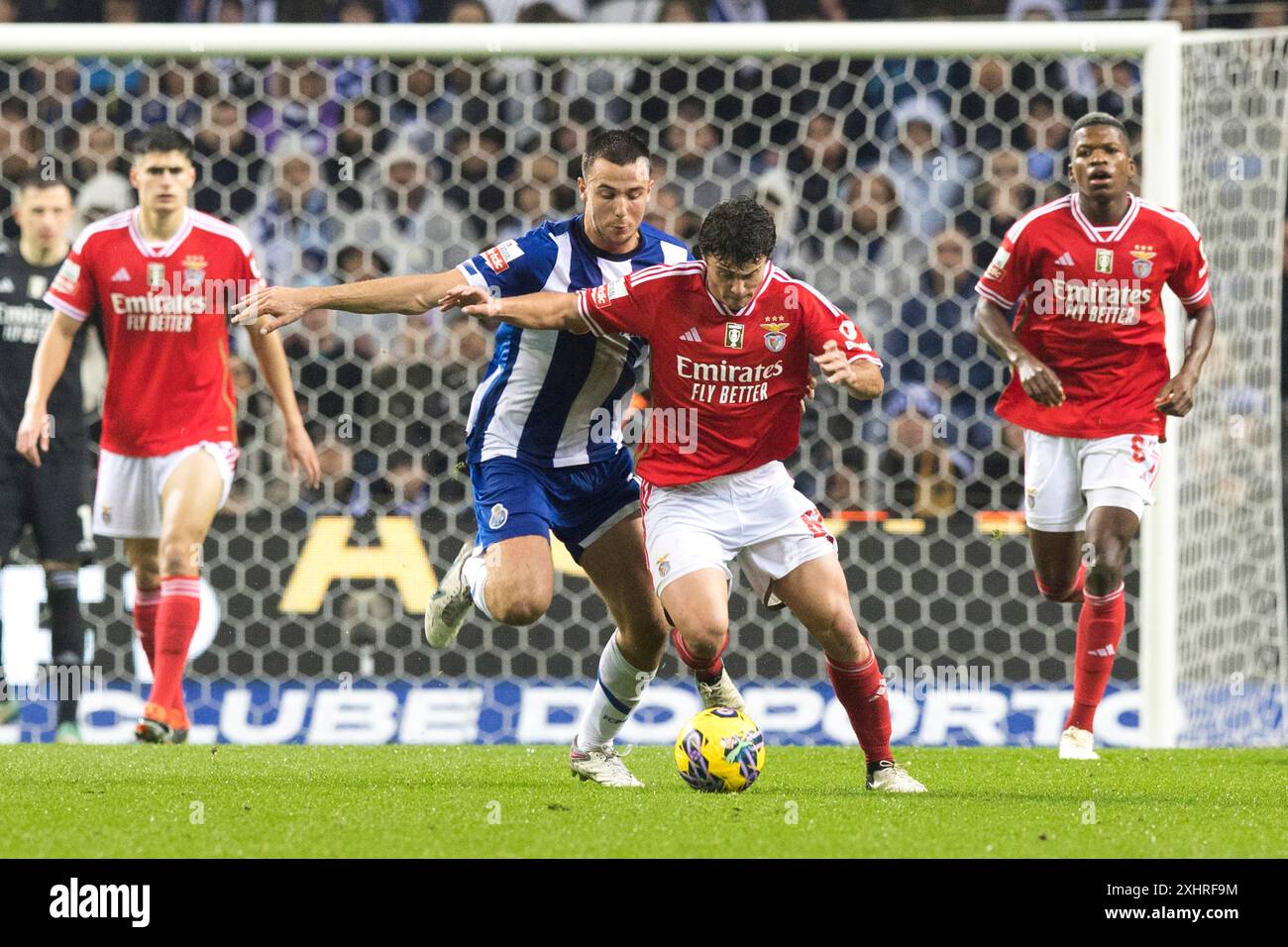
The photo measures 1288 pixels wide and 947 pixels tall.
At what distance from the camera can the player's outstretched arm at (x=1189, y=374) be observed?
6.62 metres

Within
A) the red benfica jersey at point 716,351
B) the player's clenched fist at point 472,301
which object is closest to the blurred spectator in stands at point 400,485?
the red benfica jersey at point 716,351

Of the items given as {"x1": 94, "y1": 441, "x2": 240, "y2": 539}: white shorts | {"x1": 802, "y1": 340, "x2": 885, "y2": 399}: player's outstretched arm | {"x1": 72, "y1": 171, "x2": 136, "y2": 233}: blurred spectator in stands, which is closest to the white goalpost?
{"x1": 72, "y1": 171, "x2": 136, "y2": 233}: blurred spectator in stands

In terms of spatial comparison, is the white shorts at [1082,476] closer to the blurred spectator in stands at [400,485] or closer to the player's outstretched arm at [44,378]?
the blurred spectator in stands at [400,485]

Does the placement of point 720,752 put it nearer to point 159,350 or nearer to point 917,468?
point 159,350

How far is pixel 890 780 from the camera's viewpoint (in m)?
5.60

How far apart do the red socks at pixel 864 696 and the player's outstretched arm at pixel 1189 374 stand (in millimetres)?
1759

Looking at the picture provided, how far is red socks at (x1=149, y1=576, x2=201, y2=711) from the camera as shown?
734 centimetres

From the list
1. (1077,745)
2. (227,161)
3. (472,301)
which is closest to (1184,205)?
(1077,745)

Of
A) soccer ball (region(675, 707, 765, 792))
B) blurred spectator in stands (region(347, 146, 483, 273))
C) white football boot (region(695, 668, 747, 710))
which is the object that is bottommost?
soccer ball (region(675, 707, 765, 792))

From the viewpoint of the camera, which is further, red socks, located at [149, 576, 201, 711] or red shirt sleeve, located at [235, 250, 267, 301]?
red shirt sleeve, located at [235, 250, 267, 301]

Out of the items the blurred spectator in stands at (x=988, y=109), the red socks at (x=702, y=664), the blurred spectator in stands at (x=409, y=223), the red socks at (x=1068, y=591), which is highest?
the blurred spectator in stands at (x=988, y=109)

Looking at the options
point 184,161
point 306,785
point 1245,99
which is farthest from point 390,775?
point 1245,99

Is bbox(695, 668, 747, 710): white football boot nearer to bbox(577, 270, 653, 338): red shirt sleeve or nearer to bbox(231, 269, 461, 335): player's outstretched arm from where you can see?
bbox(577, 270, 653, 338): red shirt sleeve

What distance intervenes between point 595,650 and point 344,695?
1106 mm
